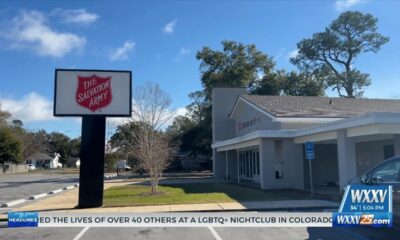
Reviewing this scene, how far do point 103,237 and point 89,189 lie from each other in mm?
7370

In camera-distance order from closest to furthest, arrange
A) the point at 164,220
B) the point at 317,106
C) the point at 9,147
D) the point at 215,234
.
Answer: the point at 164,220
the point at 215,234
the point at 317,106
the point at 9,147

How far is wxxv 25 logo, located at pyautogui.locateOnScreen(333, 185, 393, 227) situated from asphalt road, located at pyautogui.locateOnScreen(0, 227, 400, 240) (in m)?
3.30

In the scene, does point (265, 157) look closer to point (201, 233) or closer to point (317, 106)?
point (317, 106)

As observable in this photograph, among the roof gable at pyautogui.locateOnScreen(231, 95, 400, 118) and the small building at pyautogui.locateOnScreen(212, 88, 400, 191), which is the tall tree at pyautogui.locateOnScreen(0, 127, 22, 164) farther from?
the roof gable at pyautogui.locateOnScreen(231, 95, 400, 118)

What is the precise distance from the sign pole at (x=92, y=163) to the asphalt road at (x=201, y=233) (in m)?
5.78

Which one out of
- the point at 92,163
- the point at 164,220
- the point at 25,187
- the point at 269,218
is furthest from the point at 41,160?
the point at 269,218

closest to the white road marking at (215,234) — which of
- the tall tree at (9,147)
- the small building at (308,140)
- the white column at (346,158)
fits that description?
A: the small building at (308,140)

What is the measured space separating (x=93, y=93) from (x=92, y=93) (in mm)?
42

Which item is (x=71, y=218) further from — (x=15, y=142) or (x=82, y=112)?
(x=15, y=142)

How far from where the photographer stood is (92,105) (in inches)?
707

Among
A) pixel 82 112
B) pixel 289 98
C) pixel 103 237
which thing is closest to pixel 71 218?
pixel 103 237

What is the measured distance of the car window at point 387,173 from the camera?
801 centimetres

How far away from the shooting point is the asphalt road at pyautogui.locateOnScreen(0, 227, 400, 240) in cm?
1011

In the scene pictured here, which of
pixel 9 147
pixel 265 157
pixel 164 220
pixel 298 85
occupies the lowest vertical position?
pixel 164 220
